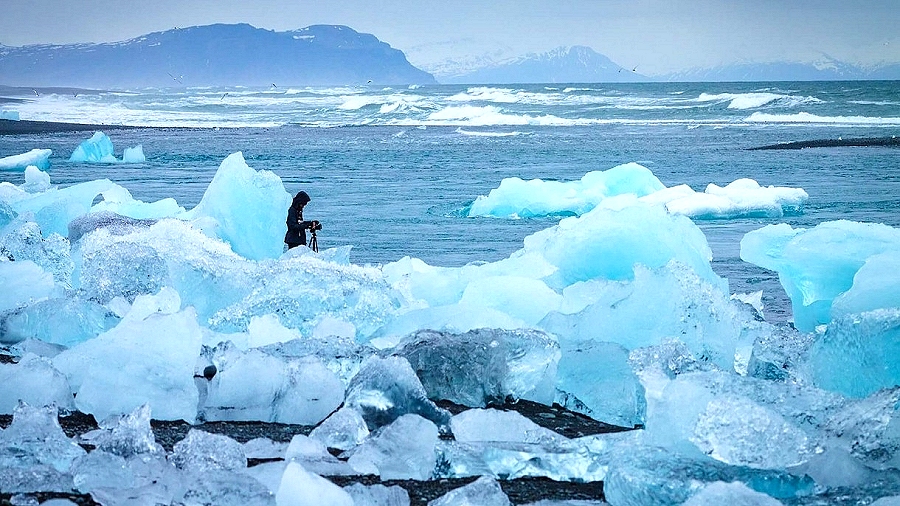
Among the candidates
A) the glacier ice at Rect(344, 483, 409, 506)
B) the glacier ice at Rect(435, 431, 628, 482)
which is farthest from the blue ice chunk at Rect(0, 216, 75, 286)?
the glacier ice at Rect(344, 483, 409, 506)

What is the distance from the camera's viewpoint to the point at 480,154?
78.1ft

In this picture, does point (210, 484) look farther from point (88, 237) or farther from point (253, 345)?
point (88, 237)

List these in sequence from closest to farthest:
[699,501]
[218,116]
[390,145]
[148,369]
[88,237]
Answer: [699,501] < [148,369] < [88,237] < [390,145] < [218,116]

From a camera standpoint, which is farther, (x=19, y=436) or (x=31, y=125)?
(x=31, y=125)

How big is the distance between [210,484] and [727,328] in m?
2.64

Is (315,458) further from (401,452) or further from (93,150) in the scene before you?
(93,150)

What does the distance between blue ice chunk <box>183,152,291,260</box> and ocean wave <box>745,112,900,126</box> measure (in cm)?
2925

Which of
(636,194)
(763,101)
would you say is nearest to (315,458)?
(636,194)

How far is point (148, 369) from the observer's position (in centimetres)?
Result: 363

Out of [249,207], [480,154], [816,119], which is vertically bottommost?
[480,154]

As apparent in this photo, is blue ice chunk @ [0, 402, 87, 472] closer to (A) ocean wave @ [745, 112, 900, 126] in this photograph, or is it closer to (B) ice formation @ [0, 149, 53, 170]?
(B) ice formation @ [0, 149, 53, 170]

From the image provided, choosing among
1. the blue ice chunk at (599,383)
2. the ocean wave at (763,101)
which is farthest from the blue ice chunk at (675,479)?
the ocean wave at (763,101)

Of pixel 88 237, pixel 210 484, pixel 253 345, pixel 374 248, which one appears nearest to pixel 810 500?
pixel 210 484

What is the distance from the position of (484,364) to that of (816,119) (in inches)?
1409
